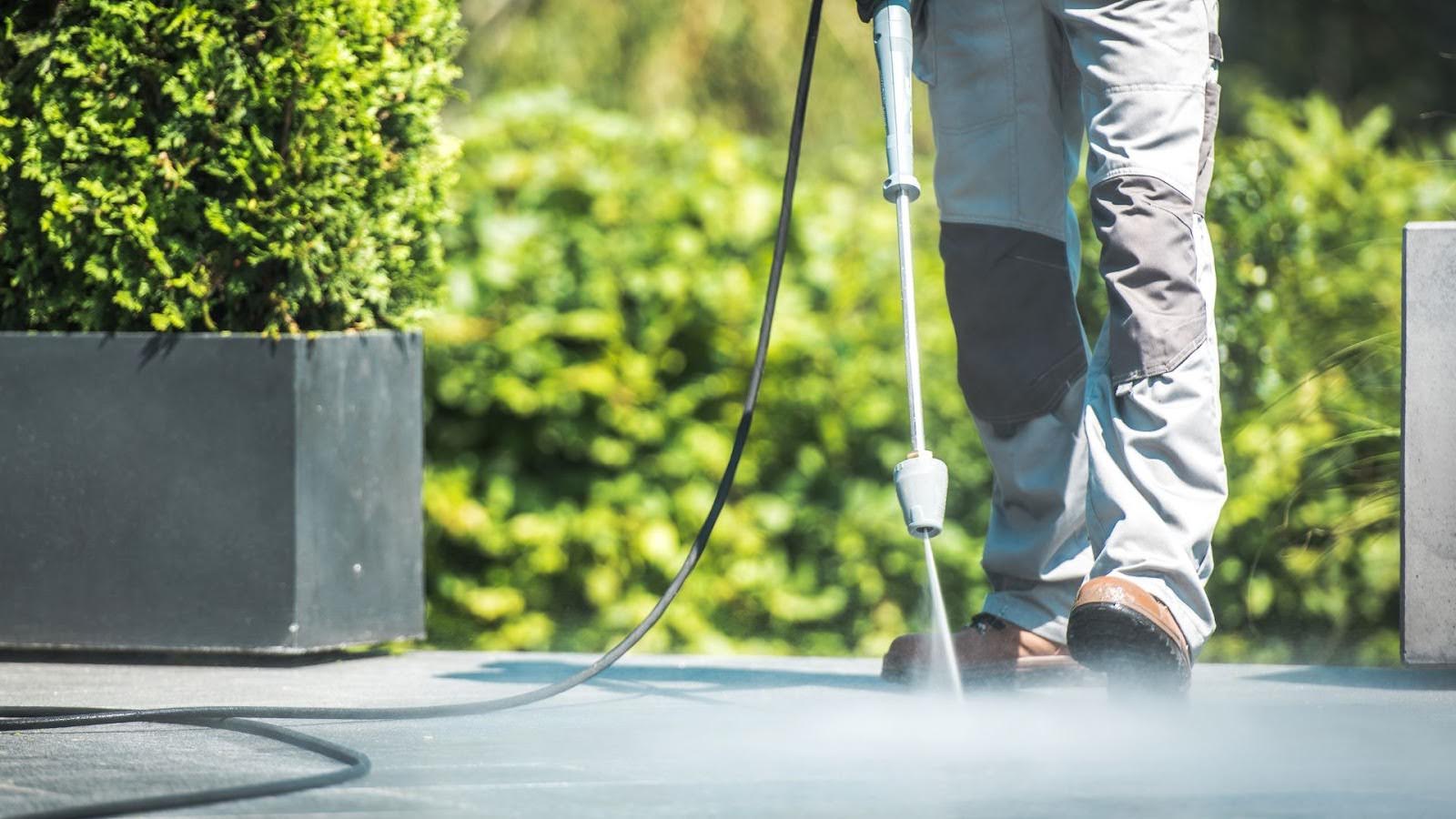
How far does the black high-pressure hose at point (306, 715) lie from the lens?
1835 mm

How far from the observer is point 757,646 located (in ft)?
14.1

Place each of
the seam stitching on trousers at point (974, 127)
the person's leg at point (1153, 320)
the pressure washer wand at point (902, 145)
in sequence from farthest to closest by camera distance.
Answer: the seam stitching on trousers at point (974, 127)
the pressure washer wand at point (902, 145)
the person's leg at point (1153, 320)

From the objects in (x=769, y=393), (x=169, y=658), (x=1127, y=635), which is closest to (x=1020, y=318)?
(x=1127, y=635)

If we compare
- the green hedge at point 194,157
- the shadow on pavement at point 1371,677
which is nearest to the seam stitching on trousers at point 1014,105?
the shadow on pavement at point 1371,677

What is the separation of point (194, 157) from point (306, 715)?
1.01 m

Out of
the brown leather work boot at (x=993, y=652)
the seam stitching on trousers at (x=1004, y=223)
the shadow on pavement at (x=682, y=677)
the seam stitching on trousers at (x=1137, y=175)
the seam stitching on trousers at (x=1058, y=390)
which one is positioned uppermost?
the seam stitching on trousers at (x=1137, y=175)

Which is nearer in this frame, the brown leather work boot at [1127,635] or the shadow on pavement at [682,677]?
the brown leather work boot at [1127,635]

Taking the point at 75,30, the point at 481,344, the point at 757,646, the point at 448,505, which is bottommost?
the point at 757,646

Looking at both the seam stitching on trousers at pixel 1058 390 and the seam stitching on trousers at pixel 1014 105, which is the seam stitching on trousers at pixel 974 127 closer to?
the seam stitching on trousers at pixel 1014 105

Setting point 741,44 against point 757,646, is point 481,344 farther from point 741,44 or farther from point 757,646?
point 741,44

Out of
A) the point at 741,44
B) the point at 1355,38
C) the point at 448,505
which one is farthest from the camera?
the point at 1355,38

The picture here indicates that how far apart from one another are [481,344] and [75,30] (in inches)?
62.9

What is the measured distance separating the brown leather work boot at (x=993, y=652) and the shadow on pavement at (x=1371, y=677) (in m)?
0.39

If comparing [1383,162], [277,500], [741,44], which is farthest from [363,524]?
[741,44]
